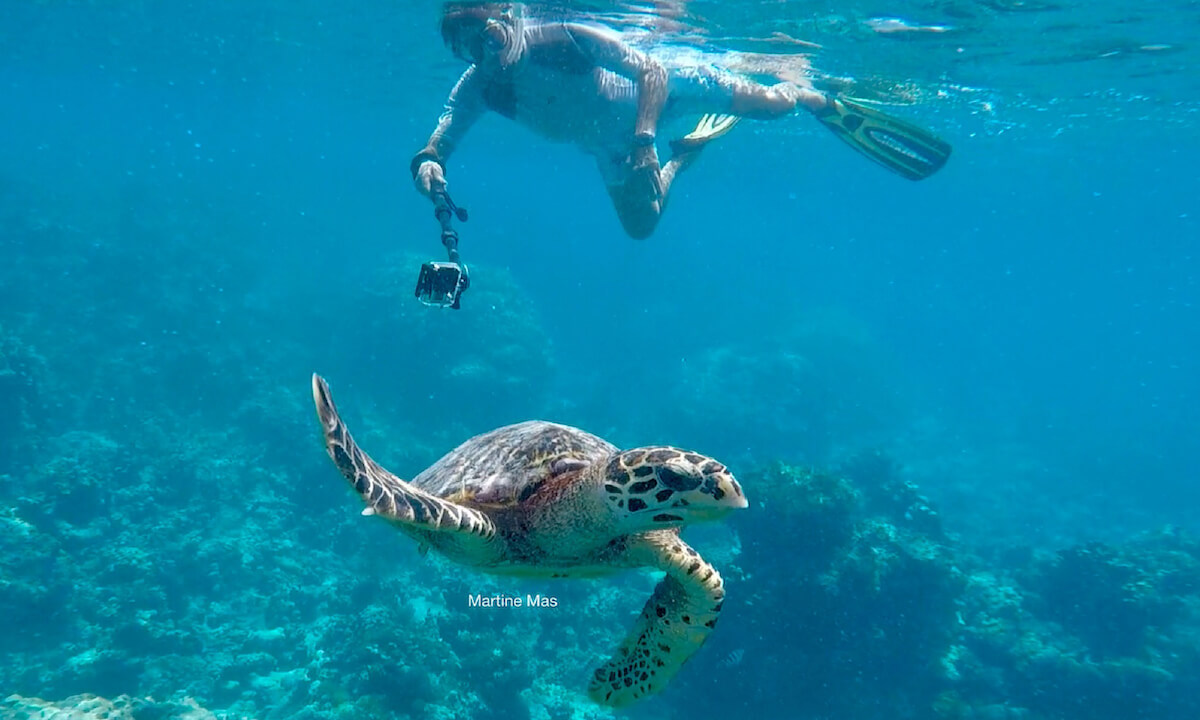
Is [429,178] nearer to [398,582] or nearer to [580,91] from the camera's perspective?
[580,91]

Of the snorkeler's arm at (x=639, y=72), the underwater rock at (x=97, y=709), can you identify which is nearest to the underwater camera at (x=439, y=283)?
the snorkeler's arm at (x=639, y=72)

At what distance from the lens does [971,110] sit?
21.0m

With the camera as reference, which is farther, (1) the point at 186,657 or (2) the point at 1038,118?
(2) the point at 1038,118

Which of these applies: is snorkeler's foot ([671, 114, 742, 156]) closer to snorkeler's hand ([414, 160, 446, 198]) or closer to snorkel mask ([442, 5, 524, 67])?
snorkel mask ([442, 5, 524, 67])

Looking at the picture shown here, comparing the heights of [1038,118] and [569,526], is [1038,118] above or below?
above

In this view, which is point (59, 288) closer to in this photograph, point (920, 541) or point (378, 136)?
point (920, 541)

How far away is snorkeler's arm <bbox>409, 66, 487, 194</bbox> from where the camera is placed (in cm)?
571

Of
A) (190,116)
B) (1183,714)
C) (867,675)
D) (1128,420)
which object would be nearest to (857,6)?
(867,675)

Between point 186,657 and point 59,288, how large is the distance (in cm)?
1727

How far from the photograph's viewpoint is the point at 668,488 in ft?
8.17

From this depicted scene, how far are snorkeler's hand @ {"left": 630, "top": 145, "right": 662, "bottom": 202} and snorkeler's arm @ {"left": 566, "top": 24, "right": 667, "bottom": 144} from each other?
0.52 feet

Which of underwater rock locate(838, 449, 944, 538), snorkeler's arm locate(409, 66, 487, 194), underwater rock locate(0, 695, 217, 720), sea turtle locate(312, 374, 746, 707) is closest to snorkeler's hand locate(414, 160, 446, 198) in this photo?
snorkeler's arm locate(409, 66, 487, 194)

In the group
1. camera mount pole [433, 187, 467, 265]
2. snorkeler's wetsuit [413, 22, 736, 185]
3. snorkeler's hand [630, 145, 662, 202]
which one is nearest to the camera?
camera mount pole [433, 187, 467, 265]

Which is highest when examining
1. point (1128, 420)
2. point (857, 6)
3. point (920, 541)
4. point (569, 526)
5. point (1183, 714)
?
point (1128, 420)
